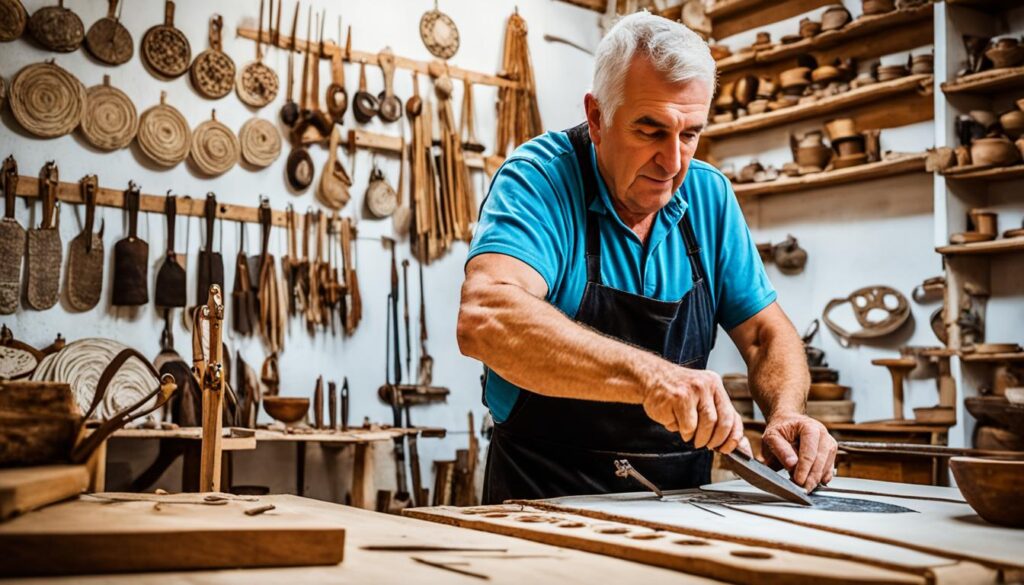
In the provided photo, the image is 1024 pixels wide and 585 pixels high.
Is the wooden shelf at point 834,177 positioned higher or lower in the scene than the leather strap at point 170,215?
higher

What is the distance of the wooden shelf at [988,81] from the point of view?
471 centimetres

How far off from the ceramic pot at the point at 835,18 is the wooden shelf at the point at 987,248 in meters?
1.58

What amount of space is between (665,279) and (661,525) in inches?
42.6

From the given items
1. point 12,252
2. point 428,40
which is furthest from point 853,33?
point 12,252

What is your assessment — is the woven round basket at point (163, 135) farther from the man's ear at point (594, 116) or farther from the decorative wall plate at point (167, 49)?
the man's ear at point (594, 116)

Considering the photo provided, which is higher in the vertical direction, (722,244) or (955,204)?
(955,204)

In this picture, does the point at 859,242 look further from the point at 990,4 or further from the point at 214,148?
the point at 214,148

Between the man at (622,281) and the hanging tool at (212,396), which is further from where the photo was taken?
the man at (622,281)

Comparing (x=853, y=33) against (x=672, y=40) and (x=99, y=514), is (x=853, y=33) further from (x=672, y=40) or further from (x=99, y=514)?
(x=99, y=514)

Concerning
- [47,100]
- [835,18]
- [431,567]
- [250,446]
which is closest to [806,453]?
[431,567]

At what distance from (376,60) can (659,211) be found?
4.28m

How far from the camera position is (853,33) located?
568 cm

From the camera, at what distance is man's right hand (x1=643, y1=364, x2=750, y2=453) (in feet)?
5.44

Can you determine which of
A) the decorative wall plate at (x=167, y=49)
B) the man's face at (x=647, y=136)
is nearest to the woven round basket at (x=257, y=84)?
the decorative wall plate at (x=167, y=49)
